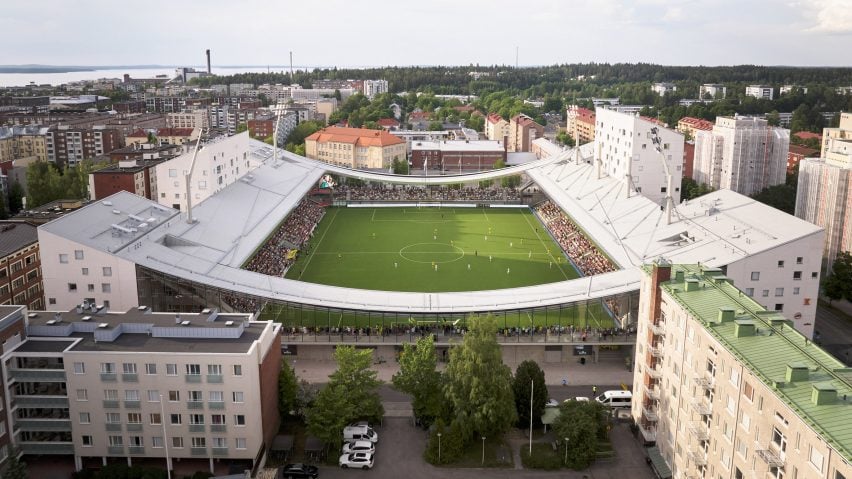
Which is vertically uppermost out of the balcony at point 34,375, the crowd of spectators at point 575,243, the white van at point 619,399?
the balcony at point 34,375

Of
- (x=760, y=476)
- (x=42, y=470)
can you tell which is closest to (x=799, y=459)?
(x=760, y=476)

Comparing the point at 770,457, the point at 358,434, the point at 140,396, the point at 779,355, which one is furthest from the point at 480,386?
the point at 140,396

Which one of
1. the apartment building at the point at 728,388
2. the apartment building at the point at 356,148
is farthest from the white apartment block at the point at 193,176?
the apartment building at the point at 356,148

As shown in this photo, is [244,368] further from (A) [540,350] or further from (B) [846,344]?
(B) [846,344]

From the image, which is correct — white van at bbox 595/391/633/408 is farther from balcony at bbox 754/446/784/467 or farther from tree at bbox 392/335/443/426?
balcony at bbox 754/446/784/467

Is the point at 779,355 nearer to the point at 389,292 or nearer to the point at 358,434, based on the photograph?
the point at 358,434

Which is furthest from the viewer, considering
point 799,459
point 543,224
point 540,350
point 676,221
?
point 543,224

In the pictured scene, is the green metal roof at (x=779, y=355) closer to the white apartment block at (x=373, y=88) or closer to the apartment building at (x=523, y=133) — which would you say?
the apartment building at (x=523, y=133)
